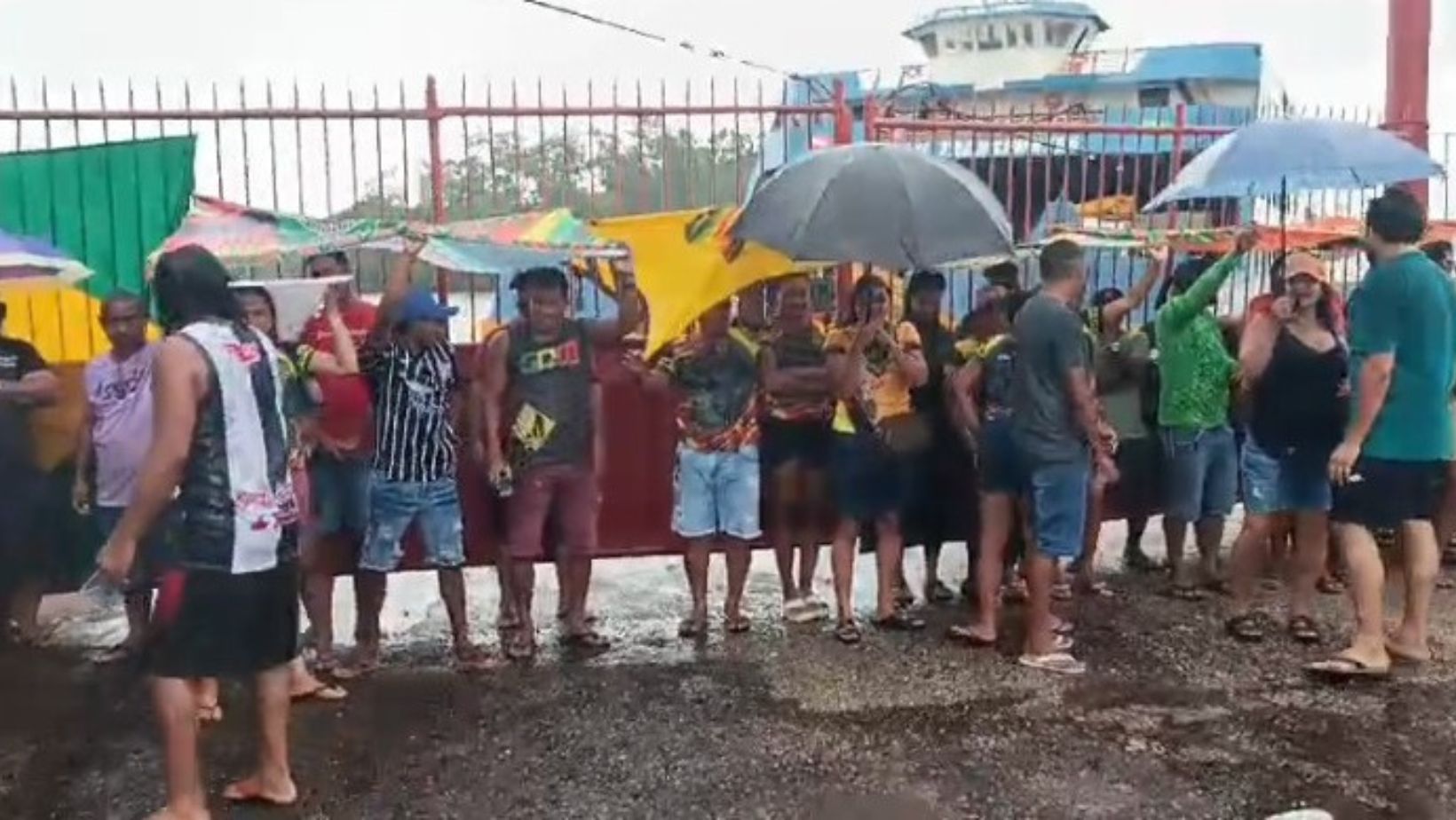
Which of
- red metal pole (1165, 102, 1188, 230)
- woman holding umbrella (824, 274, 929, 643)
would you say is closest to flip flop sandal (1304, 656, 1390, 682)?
woman holding umbrella (824, 274, 929, 643)

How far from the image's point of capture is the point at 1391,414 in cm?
559

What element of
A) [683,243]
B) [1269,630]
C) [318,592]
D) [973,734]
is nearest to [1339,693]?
[1269,630]

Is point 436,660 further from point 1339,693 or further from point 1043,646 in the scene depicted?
point 1339,693

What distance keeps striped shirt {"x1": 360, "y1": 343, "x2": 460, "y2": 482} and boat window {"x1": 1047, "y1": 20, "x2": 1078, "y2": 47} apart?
18709mm

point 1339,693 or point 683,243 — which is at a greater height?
point 683,243

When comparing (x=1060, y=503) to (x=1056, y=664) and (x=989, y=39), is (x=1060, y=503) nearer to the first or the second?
(x=1056, y=664)

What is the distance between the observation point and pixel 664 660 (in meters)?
6.13

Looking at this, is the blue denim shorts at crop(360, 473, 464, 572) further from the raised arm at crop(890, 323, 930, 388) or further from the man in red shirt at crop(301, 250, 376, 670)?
the raised arm at crop(890, 323, 930, 388)

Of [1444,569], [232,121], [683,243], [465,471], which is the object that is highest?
[232,121]

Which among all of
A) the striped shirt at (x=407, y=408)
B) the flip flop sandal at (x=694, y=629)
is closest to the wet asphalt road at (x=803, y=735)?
the flip flop sandal at (x=694, y=629)

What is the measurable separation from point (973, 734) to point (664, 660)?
1.50 m

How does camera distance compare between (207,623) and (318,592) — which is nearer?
(207,623)

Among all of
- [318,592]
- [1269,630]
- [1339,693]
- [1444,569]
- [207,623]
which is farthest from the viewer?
[1444,569]

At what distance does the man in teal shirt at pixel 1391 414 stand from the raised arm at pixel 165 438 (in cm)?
406
